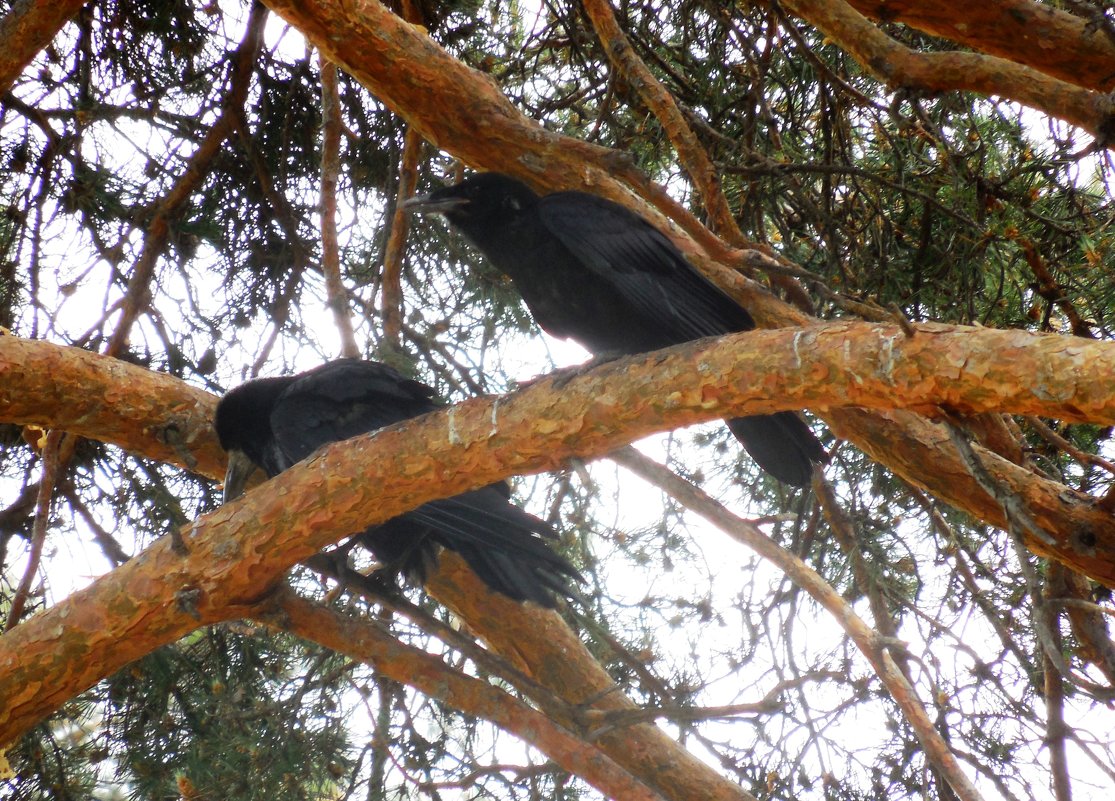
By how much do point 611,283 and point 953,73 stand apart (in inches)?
50.4

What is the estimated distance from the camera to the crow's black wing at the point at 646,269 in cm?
349

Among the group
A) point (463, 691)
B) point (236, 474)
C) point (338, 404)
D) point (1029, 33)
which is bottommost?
point (463, 691)

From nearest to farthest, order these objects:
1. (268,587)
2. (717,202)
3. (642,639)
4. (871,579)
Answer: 1. (268,587)
2. (717,202)
3. (871,579)
4. (642,639)

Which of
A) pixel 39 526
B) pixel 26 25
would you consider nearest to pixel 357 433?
pixel 39 526

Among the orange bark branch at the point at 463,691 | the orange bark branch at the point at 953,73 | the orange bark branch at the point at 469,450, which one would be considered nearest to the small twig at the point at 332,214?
the orange bark branch at the point at 469,450

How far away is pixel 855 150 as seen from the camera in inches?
215

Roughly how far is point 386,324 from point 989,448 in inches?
92.5

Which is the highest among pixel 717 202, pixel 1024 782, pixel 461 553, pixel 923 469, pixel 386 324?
pixel 386 324

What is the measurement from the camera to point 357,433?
3863 millimetres

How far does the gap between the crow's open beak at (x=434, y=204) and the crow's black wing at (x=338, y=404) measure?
689mm

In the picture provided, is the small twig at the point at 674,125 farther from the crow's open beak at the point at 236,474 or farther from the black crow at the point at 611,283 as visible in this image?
the crow's open beak at the point at 236,474

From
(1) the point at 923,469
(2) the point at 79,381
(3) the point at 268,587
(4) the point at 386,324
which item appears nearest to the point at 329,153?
(4) the point at 386,324

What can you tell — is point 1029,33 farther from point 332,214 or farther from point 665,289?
point 332,214

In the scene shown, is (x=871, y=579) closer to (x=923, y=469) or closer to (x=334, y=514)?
(x=923, y=469)
